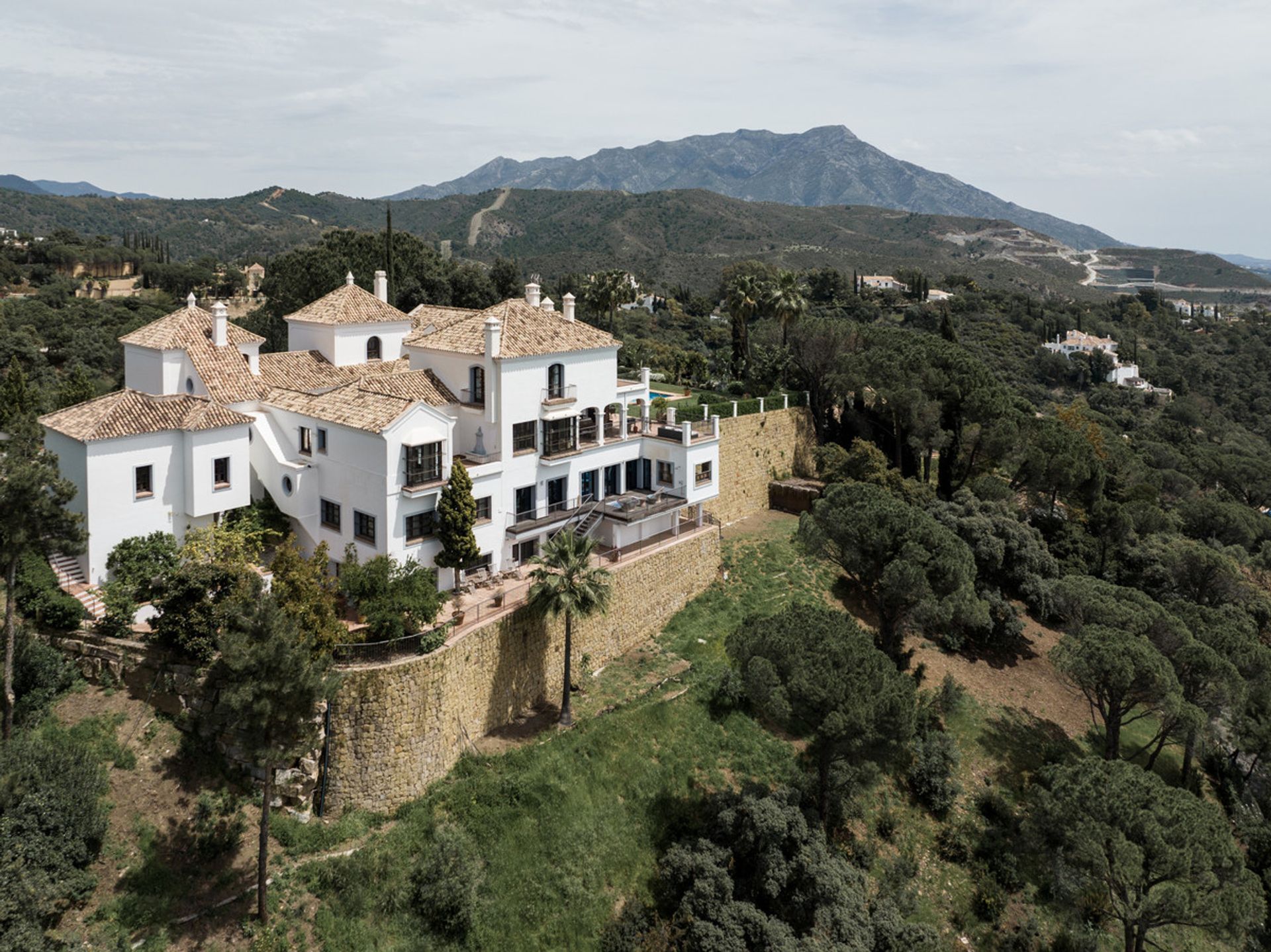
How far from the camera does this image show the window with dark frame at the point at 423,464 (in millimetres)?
26125

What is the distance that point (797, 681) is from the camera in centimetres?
2391

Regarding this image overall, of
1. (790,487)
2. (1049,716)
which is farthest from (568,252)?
(1049,716)

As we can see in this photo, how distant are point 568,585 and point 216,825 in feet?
35.5

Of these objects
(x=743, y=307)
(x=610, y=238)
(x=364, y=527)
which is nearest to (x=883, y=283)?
(x=610, y=238)

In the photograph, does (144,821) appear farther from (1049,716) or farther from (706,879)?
(1049,716)

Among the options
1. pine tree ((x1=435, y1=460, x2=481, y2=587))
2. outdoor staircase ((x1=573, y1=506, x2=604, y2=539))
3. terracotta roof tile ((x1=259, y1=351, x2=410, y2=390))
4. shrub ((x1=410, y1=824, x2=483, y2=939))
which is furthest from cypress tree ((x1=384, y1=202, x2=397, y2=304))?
shrub ((x1=410, y1=824, x2=483, y2=939))

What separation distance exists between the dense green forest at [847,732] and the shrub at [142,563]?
0.12 metres

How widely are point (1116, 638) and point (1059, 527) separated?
17354 mm

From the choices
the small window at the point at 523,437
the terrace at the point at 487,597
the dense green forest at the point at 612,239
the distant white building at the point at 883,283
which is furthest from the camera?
the dense green forest at the point at 612,239

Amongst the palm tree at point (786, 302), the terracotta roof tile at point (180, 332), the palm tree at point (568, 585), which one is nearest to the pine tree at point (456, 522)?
the palm tree at point (568, 585)

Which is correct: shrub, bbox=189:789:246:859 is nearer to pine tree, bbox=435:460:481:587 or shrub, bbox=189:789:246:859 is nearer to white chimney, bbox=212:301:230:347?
pine tree, bbox=435:460:481:587

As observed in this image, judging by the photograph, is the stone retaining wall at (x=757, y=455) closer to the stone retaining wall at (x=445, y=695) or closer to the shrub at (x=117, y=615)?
the stone retaining wall at (x=445, y=695)

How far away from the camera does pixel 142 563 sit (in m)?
23.6

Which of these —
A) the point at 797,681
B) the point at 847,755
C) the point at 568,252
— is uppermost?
the point at 568,252
